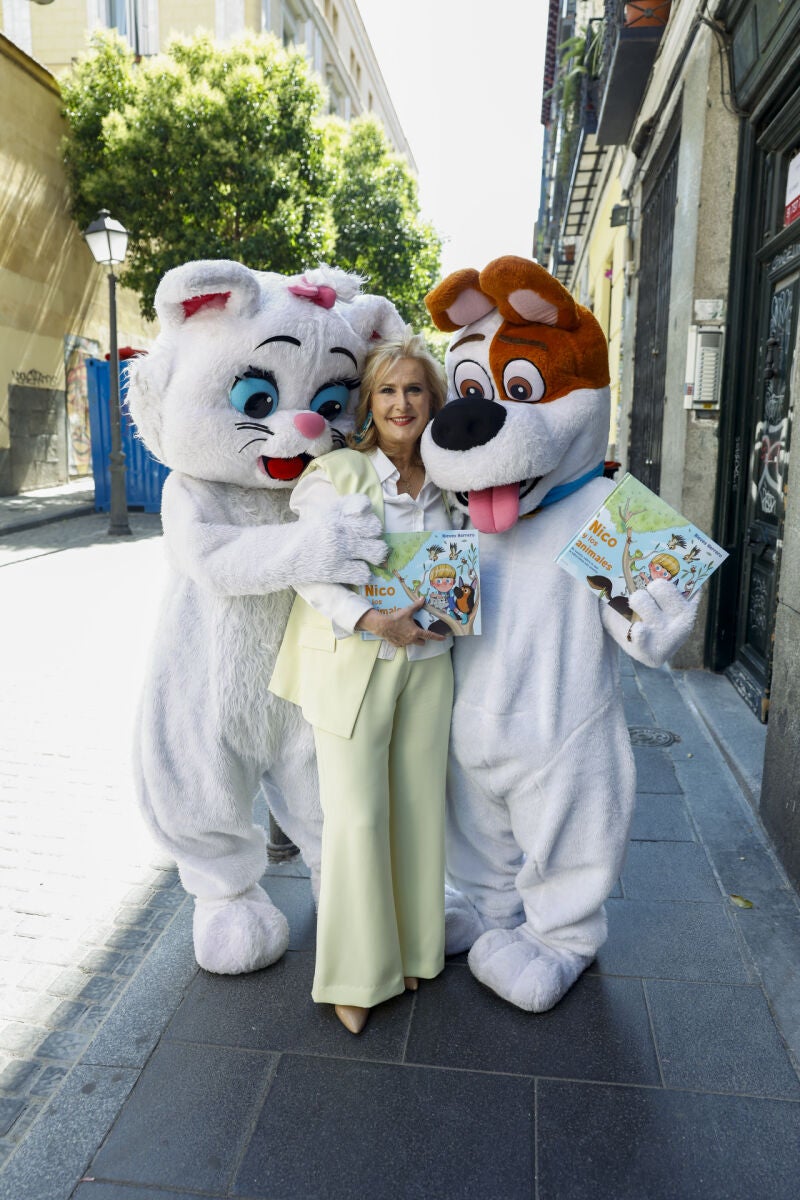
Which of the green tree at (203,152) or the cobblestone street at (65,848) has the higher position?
the green tree at (203,152)

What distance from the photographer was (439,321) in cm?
259

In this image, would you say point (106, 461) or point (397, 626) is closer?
point (397, 626)

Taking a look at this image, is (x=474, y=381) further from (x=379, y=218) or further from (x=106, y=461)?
(x=379, y=218)

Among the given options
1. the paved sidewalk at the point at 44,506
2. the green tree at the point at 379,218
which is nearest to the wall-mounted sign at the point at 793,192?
the paved sidewalk at the point at 44,506

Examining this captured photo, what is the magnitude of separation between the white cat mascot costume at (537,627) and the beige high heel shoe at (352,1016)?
0.38 m

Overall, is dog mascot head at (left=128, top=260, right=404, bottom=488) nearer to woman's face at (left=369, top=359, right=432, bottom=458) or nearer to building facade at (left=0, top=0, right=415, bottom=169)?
woman's face at (left=369, top=359, right=432, bottom=458)

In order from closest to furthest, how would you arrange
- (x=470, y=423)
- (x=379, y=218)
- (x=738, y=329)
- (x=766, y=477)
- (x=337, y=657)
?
1. (x=470, y=423)
2. (x=337, y=657)
3. (x=766, y=477)
4. (x=738, y=329)
5. (x=379, y=218)

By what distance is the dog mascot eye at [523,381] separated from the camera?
94.8 inches

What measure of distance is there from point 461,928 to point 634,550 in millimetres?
1376

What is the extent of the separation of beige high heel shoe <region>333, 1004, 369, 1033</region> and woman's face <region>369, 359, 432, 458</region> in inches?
62.0

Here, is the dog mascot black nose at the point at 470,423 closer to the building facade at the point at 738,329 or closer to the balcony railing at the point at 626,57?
the building facade at the point at 738,329

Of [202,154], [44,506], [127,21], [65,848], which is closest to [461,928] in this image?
[65,848]

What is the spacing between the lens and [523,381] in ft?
7.91

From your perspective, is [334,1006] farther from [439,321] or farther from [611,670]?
[439,321]
